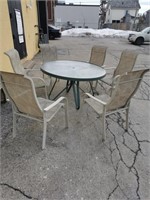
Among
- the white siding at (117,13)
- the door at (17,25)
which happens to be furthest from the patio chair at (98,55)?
the white siding at (117,13)

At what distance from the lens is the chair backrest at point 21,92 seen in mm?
1619

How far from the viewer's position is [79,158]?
78.3 inches

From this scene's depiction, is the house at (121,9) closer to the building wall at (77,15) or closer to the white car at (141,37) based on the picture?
the building wall at (77,15)

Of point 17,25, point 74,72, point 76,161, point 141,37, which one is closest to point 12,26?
point 17,25

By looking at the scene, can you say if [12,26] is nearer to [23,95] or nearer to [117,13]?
[23,95]

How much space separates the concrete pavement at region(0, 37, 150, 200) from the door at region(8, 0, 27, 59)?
241 centimetres

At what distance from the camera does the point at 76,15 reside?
26953 mm

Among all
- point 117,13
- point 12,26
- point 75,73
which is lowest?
point 75,73

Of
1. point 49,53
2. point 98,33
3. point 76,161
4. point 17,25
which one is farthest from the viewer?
point 98,33

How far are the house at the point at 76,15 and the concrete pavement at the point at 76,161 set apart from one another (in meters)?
26.4

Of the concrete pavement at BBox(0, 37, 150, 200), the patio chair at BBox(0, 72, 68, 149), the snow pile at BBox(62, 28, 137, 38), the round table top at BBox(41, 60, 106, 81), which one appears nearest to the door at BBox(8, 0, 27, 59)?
the round table top at BBox(41, 60, 106, 81)

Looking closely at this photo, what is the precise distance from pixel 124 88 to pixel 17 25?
3.76 meters

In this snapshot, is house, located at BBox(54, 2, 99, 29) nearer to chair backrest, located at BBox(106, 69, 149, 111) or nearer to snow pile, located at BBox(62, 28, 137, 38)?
snow pile, located at BBox(62, 28, 137, 38)

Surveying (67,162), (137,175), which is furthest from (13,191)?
(137,175)
